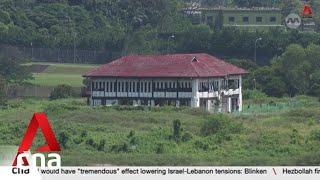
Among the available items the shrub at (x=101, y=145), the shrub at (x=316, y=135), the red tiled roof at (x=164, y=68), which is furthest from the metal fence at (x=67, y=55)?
the shrub at (x=101, y=145)

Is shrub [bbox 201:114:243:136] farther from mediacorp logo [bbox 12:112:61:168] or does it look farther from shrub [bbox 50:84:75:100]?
shrub [bbox 50:84:75:100]

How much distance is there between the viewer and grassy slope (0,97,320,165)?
2236 cm

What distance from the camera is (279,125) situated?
Result: 2786 centimetres

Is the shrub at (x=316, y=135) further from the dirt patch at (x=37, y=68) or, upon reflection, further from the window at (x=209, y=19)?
the window at (x=209, y=19)

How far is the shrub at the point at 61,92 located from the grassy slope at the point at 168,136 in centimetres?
583

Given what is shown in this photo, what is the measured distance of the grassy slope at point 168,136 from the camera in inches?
880

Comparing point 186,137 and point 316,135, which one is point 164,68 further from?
point 316,135

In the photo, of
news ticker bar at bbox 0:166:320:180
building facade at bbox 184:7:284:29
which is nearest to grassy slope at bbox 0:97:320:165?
news ticker bar at bbox 0:166:320:180

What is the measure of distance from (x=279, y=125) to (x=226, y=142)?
3.49 metres

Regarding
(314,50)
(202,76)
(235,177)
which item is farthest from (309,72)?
(235,177)

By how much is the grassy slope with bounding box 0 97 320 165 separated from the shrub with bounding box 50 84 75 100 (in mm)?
5827

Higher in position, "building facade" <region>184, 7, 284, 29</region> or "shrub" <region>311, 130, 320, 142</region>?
"shrub" <region>311, 130, 320, 142</region>

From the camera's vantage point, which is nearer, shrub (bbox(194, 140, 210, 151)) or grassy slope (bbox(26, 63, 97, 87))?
shrub (bbox(194, 140, 210, 151))

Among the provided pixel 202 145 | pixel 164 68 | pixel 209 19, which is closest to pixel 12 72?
pixel 164 68
